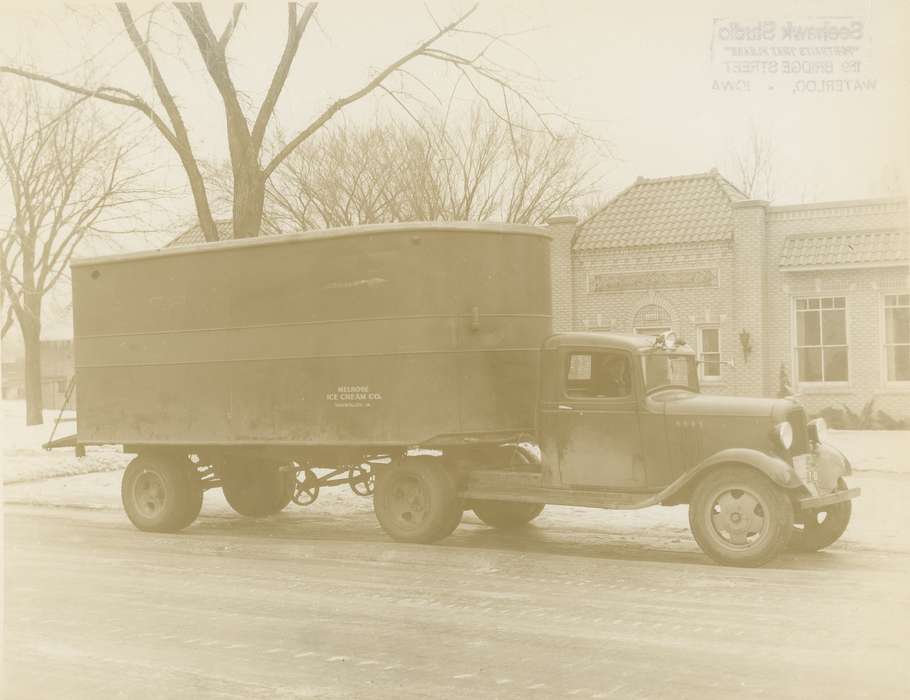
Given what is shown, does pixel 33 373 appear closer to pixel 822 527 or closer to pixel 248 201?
pixel 248 201

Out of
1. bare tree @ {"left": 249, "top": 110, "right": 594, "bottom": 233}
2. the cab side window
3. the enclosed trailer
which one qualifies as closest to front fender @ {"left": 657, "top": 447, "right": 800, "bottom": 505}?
the cab side window

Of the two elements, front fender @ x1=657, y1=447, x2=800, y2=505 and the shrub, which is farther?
front fender @ x1=657, y1=447, x2=800, y2=505

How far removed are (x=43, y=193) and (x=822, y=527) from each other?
7.20 m

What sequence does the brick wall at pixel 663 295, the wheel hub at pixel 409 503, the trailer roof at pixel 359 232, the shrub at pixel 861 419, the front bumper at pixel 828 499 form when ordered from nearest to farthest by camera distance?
the shrub at pixel 861 419 → the front bumper at pixel 828 499 → the trailer roof at pixel 359 232 → the wheel hub at pixel 409 503 → the brick wall at pixel 663 295

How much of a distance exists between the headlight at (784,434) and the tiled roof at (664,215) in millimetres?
2085

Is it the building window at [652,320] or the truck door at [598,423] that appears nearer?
the truck door at [598,423]

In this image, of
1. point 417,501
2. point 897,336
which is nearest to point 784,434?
point 897,336

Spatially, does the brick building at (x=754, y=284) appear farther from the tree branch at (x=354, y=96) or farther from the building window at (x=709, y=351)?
the tree branch at (x=354, y=96)

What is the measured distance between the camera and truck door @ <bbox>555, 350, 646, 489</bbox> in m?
9.04

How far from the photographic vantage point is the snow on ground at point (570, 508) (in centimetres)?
822

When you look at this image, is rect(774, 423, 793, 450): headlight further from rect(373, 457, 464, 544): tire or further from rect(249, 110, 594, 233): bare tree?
rect(249, 110, 594, 233): bare tree

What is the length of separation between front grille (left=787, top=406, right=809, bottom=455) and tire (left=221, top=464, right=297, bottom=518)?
511 cm

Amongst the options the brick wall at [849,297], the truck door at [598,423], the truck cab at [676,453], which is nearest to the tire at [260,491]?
the truck cab at [676,453]

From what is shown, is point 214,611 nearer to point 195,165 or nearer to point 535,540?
point 535,540
